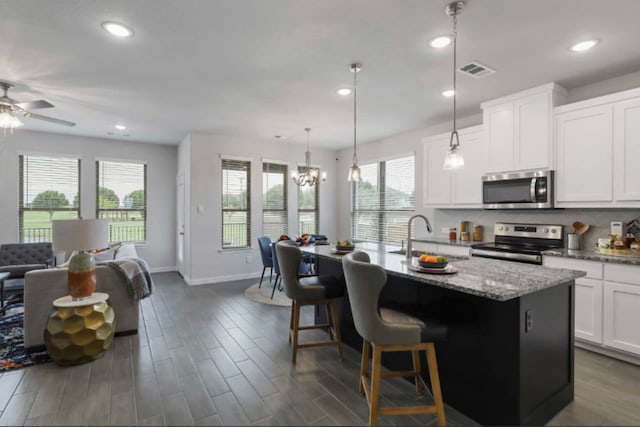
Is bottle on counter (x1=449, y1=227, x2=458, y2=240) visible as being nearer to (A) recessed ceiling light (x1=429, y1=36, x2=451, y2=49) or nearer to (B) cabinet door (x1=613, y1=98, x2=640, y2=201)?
(B) cabinet door (x1=613, y1=98, x2=640, y2=201)

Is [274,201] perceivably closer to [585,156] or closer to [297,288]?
[297,288]

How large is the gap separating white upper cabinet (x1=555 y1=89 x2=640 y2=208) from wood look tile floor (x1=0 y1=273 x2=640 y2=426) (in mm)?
1546

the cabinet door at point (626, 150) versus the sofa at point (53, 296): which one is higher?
the cabinet door at point (626, 150)

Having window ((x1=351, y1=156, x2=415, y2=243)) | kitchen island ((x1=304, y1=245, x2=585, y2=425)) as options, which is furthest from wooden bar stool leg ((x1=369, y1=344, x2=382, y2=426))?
window ((x1=351, y1=156, x2=415, y2=243))

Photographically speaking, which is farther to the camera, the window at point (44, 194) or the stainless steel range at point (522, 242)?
the window at point (44, 194)

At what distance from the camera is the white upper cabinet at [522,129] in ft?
11.5

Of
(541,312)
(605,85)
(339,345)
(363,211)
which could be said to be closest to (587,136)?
(605,85)

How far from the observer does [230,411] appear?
2.13 meters

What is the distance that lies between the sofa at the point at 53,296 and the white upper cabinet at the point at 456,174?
4211 millimetres

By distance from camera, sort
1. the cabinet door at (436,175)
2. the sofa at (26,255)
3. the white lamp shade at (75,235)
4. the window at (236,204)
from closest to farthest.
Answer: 1. the white lamp shade at (75,235)
2. the cabinet door at (436,175)
3. the sofa at (26,255)
4. the window at (236,204)

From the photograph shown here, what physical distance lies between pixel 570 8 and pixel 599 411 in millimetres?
2733

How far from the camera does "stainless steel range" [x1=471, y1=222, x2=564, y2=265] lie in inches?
137

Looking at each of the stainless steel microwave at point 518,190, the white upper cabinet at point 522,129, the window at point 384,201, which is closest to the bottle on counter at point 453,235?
the stainless steel microwave at point 518,190

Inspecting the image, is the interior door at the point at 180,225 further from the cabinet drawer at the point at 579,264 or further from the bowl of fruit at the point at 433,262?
the cabinet drawer at the point at 579,264
